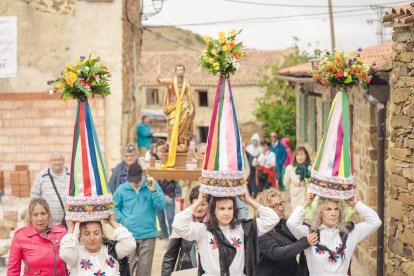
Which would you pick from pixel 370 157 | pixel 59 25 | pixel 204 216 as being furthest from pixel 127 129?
pixel 204 216

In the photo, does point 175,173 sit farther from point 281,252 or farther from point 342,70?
point 281,252

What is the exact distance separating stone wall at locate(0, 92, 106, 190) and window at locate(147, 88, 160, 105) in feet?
84.8

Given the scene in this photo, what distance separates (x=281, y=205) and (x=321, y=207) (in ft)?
1.43

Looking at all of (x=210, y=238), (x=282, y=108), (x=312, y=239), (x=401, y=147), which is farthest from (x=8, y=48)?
(x=282, y=108)

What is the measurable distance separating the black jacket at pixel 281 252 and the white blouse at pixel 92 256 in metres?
1.10

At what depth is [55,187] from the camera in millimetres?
8852

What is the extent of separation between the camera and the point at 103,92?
21.6ft

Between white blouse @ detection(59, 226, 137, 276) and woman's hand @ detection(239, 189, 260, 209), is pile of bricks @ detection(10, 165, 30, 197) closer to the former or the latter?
white blouse @ detection(59, 226, 137, 276)

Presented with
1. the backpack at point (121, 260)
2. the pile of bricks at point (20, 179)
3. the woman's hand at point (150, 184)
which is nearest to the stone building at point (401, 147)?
the woman's hand at point (150, 184)

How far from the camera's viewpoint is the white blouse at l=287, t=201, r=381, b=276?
20.4 ft

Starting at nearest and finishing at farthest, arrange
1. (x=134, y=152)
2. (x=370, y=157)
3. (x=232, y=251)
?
(x=232, y=251) → (x=134, y=152) → (x=370, y=157)

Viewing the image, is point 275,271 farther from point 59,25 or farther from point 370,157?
point 59,25

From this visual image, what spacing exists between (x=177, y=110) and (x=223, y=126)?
5.41m

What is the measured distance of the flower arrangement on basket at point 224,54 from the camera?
6430 mm
